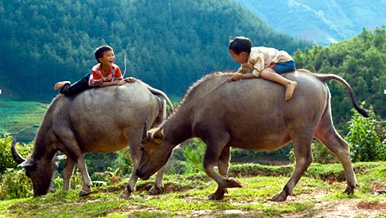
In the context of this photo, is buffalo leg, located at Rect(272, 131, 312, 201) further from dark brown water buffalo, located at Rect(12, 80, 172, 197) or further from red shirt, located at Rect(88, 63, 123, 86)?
red shirt, located at Rect(88, 63, 123, 86)

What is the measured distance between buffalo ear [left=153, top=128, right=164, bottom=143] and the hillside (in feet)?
133

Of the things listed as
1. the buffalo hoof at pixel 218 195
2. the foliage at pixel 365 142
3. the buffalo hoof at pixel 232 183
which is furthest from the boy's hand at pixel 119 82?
the foliage at pixel 365 142

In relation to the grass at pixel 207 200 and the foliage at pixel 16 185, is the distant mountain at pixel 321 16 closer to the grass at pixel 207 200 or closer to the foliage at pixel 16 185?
the foliage at pixel 16 185

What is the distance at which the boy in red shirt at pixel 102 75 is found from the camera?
9116mm

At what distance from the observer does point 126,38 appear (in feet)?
225

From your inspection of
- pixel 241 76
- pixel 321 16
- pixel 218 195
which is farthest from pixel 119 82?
pixel 321 16

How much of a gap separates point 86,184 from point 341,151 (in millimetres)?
4155

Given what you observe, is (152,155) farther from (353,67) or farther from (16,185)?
(353,67)

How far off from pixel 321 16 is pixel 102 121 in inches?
5255

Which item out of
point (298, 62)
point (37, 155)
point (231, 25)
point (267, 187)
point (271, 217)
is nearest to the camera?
point (271, 217)

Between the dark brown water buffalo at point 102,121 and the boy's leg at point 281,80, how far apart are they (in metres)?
2.48

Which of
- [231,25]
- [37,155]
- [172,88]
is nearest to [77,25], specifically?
[172,88]

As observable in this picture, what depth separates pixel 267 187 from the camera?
8.75 meters

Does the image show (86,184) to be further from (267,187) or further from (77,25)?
(77,25)
